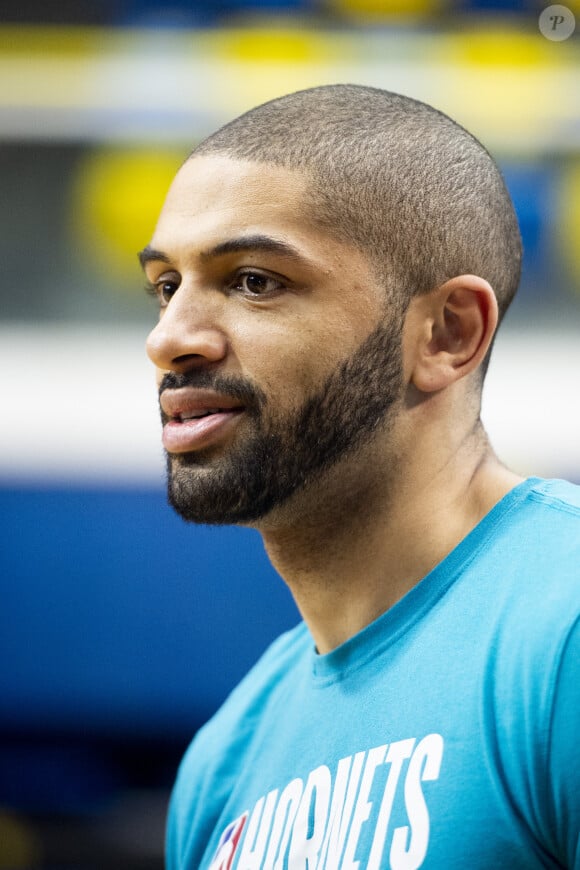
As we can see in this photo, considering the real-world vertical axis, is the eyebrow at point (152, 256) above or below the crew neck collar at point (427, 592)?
above

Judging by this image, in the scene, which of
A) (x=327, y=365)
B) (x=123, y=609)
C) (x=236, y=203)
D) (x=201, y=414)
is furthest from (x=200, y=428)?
(x=123, y=609)

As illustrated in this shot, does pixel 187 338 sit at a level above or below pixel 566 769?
above

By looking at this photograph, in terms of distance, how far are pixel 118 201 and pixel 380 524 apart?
6.54 ft

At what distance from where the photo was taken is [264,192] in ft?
4.90

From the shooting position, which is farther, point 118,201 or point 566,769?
point 118,201

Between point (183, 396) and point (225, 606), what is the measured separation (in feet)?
5.63

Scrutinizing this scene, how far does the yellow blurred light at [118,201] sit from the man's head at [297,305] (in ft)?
5.45

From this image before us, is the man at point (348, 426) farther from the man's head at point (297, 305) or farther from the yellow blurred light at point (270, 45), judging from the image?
the yellow blurred light at point (270, 45)

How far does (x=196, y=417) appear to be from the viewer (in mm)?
1489

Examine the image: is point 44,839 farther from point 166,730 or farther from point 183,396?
point 183,396

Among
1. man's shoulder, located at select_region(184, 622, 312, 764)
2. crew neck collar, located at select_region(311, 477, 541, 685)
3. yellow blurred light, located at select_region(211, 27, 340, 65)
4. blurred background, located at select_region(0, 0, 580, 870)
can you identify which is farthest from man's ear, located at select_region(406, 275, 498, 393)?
yellow blurred light, located at select_region(211, 27, 340, 65)

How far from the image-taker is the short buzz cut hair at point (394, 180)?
4.95 feet

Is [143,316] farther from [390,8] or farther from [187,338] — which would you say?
[187,338]

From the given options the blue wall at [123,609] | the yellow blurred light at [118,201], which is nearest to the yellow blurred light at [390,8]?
the yellow blurred light at [118,201]
